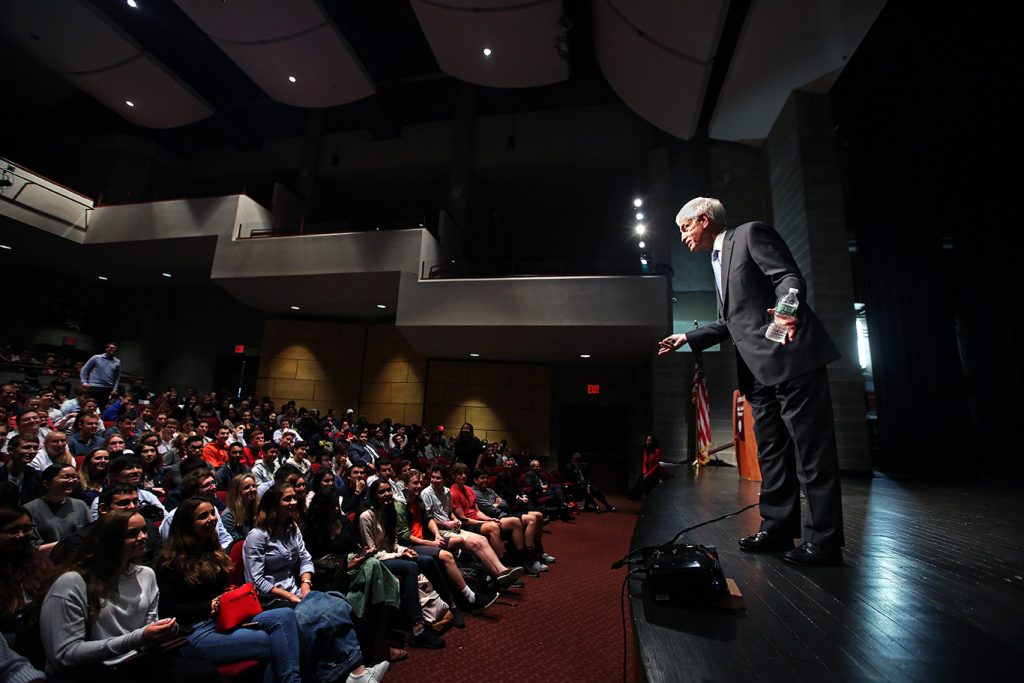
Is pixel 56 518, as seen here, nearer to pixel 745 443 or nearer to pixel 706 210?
pixel 706 210

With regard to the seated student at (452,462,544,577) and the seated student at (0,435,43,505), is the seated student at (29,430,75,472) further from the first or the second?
the seated student at (452,462,544,577)

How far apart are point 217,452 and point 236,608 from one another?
11.9 ft

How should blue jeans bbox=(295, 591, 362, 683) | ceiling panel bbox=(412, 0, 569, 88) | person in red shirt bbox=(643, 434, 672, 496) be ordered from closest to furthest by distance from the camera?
blue jeans bbox=(295, 591, 362, 683), person in red shirt bbox=(643, 434, 672, 496), ceiling panel bbox=(412, 0, 569, 88)

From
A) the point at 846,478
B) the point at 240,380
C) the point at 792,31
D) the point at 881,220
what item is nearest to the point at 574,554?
the point at 846,478

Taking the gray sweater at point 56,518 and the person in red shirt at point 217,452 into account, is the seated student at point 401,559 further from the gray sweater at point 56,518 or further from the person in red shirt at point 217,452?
the person in red shirt at point 217,452

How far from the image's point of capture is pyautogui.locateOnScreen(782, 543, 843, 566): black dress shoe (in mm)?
1334

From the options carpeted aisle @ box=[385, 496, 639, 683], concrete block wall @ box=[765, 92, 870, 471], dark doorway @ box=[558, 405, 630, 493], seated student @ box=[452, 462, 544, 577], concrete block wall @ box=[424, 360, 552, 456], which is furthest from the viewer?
dark doorway @ box=[558, 405, 630, 493]

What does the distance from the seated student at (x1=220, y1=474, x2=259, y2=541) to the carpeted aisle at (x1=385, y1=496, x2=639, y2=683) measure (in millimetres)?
1256

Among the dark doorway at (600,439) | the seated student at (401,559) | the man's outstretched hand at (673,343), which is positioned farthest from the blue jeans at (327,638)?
the dark doorway at (600,439)

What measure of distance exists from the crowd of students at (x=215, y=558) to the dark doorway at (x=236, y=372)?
646 centimetres

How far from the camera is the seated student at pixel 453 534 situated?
3.74 meters

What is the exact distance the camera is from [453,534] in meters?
3.92

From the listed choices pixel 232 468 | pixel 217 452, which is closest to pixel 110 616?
pixel 232 468

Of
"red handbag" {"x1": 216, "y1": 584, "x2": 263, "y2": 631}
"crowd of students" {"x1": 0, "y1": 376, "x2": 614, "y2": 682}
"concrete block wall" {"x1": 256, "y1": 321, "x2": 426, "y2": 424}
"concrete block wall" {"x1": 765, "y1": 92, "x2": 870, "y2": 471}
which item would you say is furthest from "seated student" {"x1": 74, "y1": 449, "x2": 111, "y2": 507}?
"concrete block wall" {"x1": 256, "y1": 321, "x2": 426, "y2": 424}
